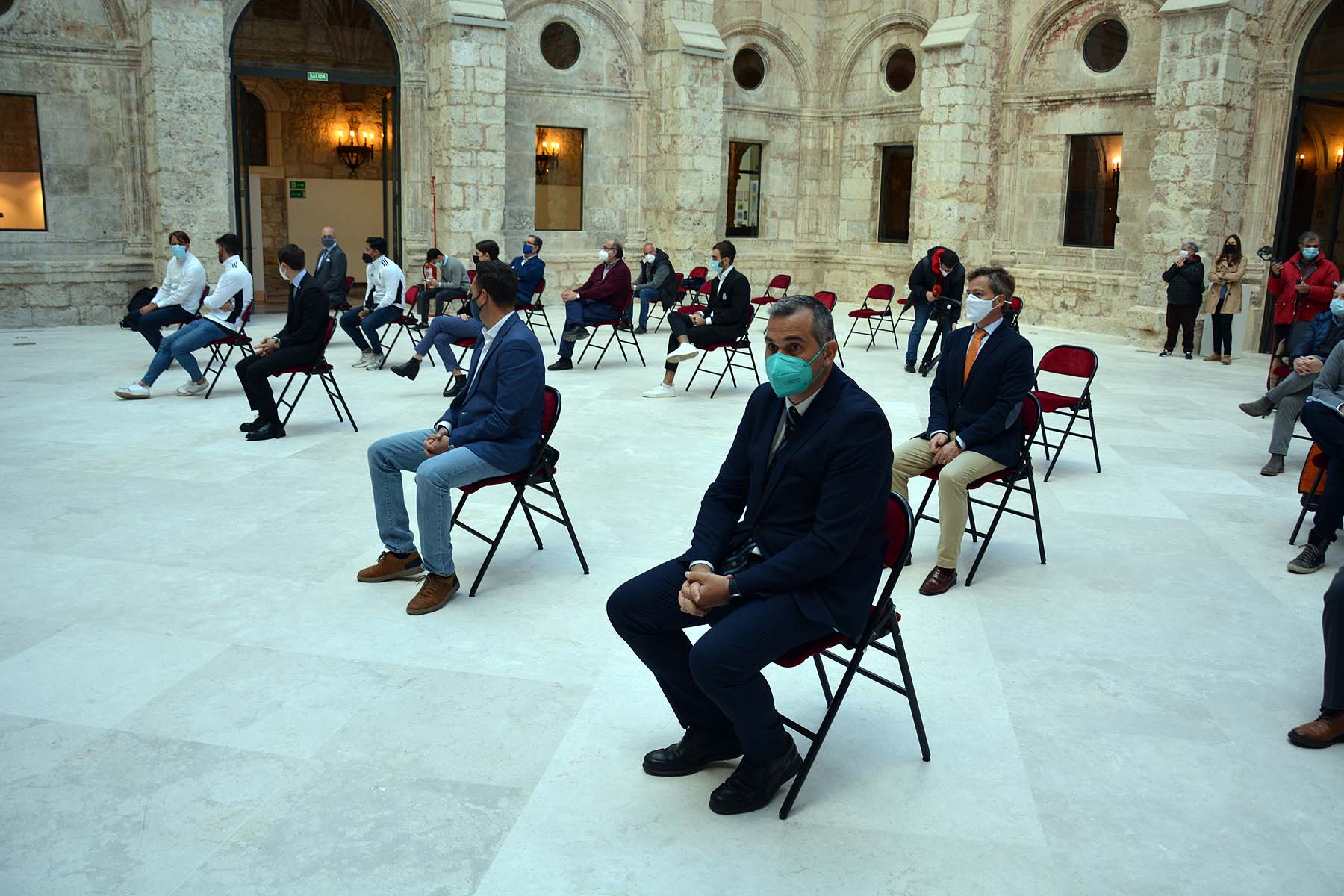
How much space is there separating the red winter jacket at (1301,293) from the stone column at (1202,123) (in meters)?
1.89

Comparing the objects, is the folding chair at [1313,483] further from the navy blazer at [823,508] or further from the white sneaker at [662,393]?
the white sneaker at [662,393]

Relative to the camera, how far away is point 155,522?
6.01m

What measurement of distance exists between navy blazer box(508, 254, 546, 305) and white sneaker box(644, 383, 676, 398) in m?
3.03

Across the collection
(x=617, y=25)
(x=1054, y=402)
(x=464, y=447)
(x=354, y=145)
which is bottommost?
(x=1054, y=402)

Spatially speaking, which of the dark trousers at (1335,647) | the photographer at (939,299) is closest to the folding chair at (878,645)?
the dark trousers at (1335,647)

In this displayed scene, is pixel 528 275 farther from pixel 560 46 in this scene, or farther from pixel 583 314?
pixel 560 46

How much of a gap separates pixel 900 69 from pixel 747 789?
1805 cm

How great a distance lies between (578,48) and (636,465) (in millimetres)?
12258

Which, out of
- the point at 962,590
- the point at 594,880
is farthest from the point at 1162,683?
the point at 594,880

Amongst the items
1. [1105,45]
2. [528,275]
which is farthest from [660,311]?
[1105,45]

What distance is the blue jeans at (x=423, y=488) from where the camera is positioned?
16.0 feet

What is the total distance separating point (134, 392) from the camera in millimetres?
9422

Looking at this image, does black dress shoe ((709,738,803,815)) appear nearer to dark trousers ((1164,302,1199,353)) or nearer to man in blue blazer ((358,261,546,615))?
man in blue blazer ((358,261,546,615))

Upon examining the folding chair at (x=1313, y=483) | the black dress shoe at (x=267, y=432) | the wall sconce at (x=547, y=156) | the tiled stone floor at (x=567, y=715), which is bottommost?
the tiled stone floor at (x=567, y=715)
